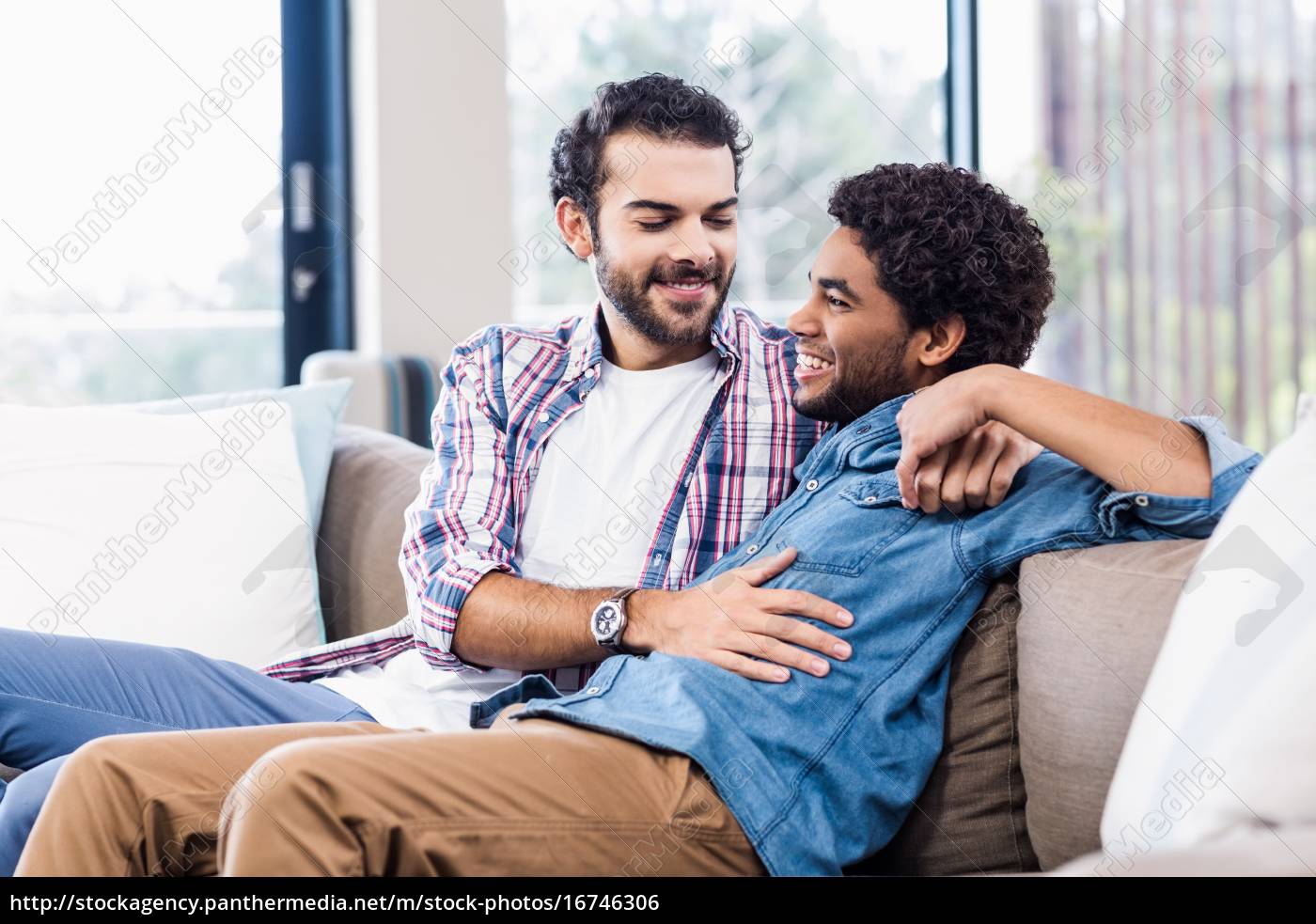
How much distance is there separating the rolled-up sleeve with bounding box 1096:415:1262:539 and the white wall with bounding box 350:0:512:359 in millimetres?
1807

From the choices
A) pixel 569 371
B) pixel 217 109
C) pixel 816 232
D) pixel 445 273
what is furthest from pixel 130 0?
pixel 816 232

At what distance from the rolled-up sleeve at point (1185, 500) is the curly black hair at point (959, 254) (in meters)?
0.31

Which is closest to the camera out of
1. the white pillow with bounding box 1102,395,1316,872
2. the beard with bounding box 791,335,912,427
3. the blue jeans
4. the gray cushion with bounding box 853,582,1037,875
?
the white pillow with bounding box 1102,395,1316,872

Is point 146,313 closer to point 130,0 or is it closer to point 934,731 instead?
point 130,0

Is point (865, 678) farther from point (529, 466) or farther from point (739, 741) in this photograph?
point (529, 466)

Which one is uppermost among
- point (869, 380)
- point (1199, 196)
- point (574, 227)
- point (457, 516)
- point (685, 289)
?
point (1199, 196)

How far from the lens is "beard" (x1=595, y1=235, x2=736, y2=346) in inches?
63.7

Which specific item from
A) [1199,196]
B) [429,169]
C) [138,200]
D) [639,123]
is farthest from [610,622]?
[1199,196]

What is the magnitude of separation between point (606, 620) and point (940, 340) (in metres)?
0.51

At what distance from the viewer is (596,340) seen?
1674 mm

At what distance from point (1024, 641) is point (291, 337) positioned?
2141 millimetres

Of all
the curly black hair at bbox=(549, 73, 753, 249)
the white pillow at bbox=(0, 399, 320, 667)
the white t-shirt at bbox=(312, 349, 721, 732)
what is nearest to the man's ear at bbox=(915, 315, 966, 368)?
the white t-shirt at bbox=(312, 349, 721, 732)

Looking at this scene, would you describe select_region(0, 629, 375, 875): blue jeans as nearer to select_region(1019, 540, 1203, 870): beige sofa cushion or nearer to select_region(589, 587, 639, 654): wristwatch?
select_region(589, 587, 639, 654): wristwatch

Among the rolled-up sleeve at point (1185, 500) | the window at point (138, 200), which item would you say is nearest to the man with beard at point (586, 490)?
the rolled-up sleeve at point (1185, 500)
